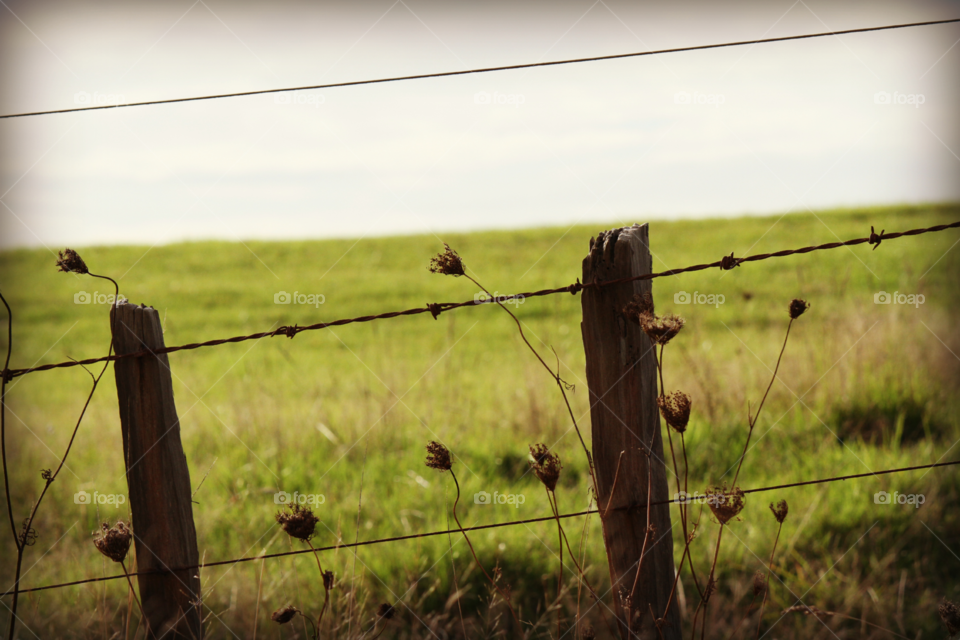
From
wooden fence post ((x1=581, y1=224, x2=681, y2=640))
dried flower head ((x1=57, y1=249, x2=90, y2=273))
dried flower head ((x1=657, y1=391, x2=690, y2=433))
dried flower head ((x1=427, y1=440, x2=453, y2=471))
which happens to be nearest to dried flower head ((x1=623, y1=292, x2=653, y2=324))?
wooden fence post ((x1=581, y1=224, x2=681, y2=640))

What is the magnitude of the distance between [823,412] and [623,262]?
366 cm

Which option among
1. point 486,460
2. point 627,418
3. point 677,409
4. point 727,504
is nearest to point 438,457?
point 627,418

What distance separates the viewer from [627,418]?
5.29 feet

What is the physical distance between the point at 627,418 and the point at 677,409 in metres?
0.14

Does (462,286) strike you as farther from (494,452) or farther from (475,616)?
(475,616)

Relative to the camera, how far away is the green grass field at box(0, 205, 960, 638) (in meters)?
2.84

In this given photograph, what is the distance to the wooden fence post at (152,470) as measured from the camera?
167cm

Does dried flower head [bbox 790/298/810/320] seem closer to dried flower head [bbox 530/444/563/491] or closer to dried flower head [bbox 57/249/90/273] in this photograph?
dried flower head [bbox 530/444/563/491]

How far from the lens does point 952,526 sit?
331cm

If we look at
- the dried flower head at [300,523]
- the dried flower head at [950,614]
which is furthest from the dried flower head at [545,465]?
the dried flower head at [950,614]

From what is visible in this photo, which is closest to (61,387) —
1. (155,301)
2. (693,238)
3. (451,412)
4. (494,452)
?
(155,301)

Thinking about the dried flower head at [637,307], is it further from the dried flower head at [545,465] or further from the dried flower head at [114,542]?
the dried flower head at [114,542]

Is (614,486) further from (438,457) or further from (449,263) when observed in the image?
(449,263)

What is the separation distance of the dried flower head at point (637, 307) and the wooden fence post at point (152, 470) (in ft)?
3.98
